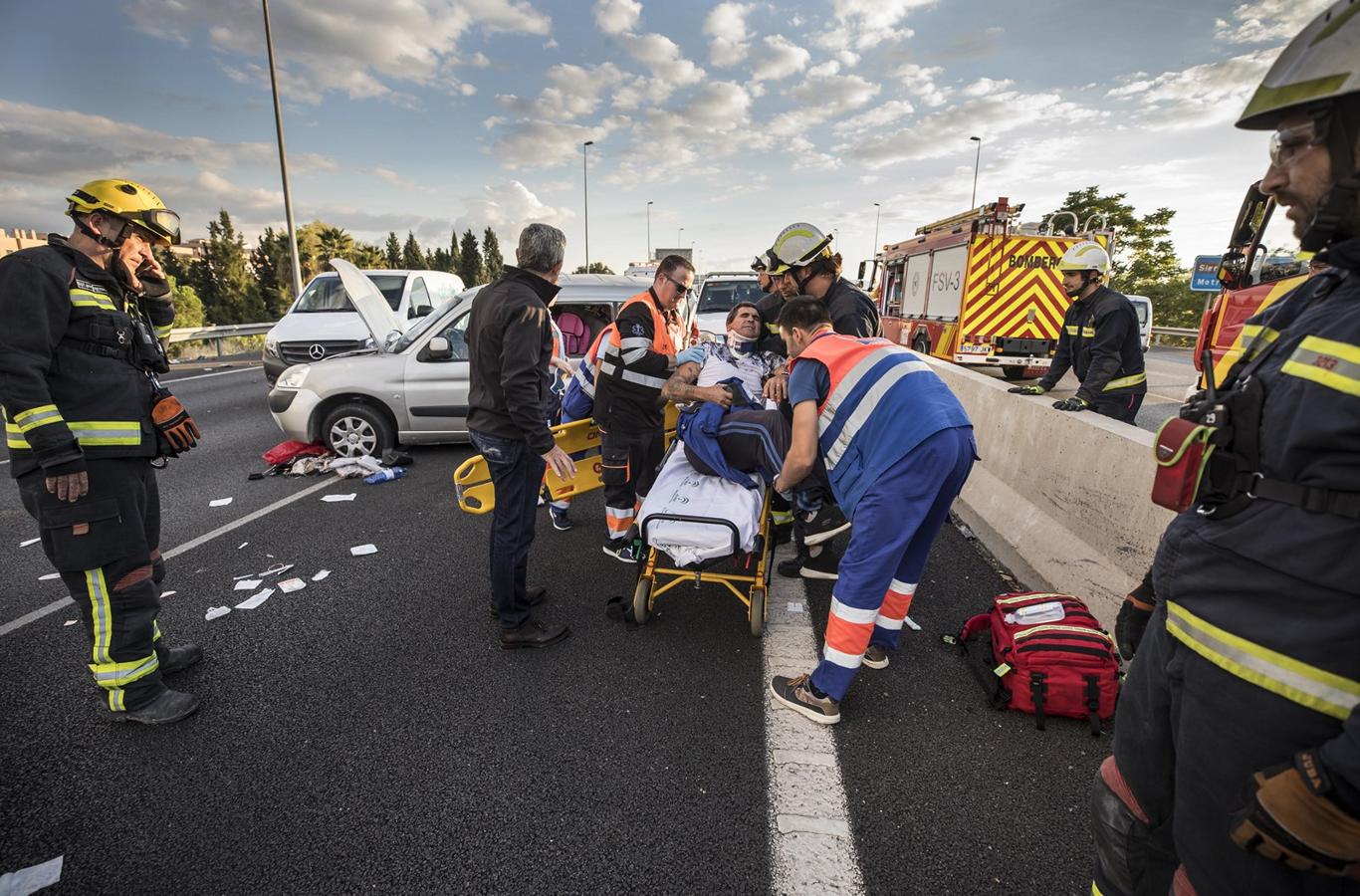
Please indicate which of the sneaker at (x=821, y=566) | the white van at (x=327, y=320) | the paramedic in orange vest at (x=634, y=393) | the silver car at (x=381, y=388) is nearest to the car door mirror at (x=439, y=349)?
the silver car at (x=381, y=388)

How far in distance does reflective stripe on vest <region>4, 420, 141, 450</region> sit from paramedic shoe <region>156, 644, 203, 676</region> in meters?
1.05

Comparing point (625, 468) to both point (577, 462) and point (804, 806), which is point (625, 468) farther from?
point (804, 806)

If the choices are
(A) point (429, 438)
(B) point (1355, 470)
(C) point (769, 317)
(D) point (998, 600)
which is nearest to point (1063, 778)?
(D) point (998, 600)

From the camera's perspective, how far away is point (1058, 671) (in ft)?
8.72

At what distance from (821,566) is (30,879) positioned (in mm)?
3852

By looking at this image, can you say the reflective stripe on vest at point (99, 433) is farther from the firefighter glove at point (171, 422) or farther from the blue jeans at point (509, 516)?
the blue jeans at point (509, 516)

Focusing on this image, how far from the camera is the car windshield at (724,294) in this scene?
1226 centimetres

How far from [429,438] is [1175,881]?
678cm

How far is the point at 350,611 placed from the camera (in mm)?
3635

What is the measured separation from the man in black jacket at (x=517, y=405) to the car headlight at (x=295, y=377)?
171 inches

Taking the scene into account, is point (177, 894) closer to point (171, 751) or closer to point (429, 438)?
point (171, 751)

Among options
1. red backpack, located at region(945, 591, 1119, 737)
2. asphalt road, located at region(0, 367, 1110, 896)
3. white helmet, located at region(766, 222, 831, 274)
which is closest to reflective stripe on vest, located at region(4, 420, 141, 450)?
asphalt road, located at region(0, 367, 1110, 896)

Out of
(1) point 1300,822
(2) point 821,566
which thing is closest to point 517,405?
(2) point 821,566

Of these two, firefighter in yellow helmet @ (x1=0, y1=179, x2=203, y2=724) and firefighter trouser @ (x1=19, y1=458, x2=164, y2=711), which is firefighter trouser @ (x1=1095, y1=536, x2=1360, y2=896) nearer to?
firefighter in yellow helmet @ (x1=0, y1=179, x2=203, y2=724)
